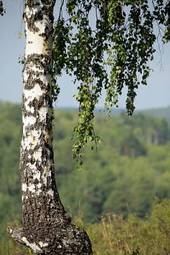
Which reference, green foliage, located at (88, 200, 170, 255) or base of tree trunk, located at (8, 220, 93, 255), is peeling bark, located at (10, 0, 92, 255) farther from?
green foliage, located at (88, 200, 170, 255)

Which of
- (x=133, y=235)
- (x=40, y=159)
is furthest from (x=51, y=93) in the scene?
(x=133, y=235)

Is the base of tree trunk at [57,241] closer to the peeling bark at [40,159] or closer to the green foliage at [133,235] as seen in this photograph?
the peeling bark at [40,159]

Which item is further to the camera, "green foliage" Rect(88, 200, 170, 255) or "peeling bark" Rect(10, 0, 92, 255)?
"green foliage" Rect(88, 200, 170, 255)

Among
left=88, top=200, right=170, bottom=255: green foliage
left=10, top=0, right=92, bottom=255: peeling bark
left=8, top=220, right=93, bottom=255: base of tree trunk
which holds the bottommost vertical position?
left=88, top=200, right=170, bottom=255: green foliage

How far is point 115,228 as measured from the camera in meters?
15.5

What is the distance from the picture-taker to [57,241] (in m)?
9.46

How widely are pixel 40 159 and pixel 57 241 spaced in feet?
4.51

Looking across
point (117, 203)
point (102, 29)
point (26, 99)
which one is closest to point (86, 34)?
point (102, 29)

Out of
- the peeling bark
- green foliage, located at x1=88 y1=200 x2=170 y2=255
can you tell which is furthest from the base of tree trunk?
green foliage, located at x1=88 y1=200 x2=170 y2=255

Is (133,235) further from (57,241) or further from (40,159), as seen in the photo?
(40,159)

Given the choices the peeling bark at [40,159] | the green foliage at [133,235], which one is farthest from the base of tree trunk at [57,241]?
the green foliage at [133,235]

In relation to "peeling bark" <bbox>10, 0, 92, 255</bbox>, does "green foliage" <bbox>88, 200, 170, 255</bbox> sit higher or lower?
lower

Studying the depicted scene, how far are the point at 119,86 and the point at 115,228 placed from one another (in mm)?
5310

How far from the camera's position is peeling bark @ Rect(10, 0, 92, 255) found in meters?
9.47
